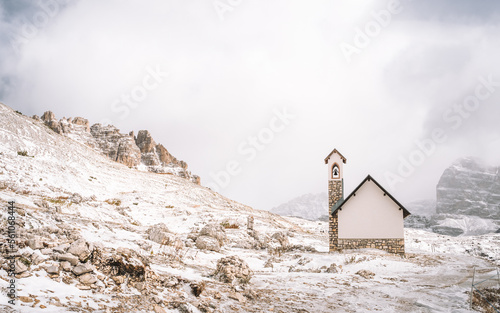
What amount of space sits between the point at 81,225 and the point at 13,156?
3318 cm

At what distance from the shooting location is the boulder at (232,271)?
11.5 meters

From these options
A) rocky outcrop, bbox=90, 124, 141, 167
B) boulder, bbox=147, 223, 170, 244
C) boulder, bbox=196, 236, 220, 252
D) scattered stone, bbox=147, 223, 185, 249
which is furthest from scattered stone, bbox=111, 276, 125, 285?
Answer: rocky outcrop, bbox=90, 124, 141, 167

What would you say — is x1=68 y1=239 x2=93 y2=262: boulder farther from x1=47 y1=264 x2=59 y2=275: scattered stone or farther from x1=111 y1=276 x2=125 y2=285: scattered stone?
x1=111 y1=276 x2=125 y2=285: scattered stone

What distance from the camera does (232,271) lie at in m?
11.8

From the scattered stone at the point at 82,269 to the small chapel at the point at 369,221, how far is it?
21.3 meters

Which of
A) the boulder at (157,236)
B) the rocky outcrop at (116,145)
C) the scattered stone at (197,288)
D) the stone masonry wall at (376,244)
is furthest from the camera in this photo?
the rocky outcrop at (116,145)

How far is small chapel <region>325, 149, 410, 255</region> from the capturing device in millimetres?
25484

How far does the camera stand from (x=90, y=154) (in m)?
72.3

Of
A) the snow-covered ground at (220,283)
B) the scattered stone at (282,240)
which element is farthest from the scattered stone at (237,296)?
the scattered stone at (282,240)

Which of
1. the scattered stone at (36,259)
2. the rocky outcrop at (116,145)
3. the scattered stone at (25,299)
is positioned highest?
the rocky outcrop at (116,145)

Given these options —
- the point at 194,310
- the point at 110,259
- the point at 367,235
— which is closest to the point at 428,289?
the point at 194,310

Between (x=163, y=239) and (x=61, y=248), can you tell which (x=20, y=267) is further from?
(x=163, y=239)

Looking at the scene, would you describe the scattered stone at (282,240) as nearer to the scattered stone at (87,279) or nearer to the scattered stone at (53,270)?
the scattered stone at (87,279)

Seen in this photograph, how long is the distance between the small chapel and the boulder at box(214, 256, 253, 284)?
15746 mm
